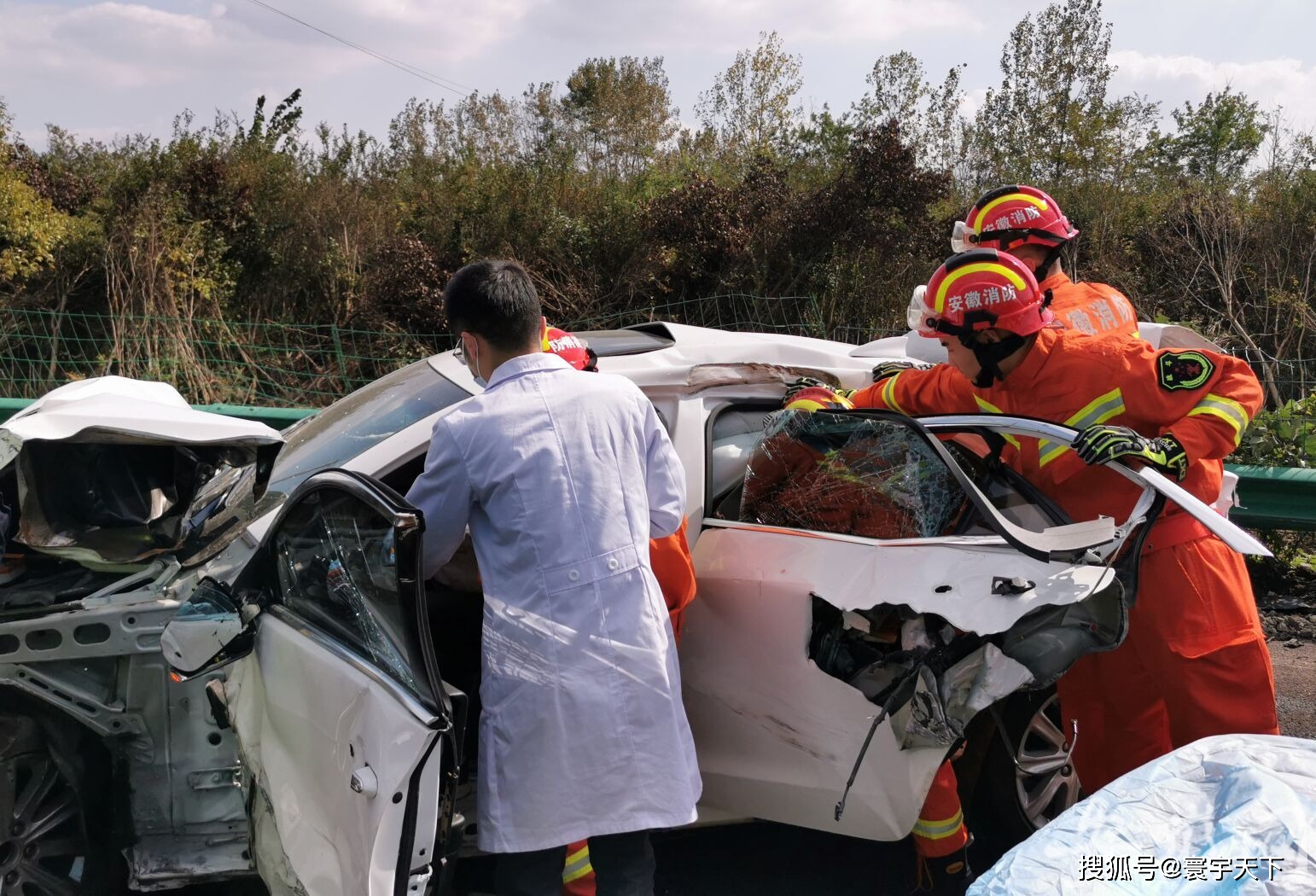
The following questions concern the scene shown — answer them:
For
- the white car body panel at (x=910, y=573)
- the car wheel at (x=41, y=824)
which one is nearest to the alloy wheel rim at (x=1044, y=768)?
the white car body panel at (x=910, y=573)

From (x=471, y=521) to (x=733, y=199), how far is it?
1040 cm

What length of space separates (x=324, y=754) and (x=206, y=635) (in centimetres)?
41

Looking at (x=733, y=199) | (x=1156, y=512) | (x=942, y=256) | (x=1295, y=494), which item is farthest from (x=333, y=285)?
(x=1156, y=512)

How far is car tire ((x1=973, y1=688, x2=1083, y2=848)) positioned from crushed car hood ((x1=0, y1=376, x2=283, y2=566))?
2.39m

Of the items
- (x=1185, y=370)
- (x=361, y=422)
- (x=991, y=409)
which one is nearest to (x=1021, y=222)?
(x=991, y=409)

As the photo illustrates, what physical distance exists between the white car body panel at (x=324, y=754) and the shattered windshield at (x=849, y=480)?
4.74ft

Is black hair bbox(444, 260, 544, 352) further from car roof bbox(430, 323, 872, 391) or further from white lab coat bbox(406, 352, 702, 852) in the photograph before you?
car roof bbox(430, 323, 872, 391)

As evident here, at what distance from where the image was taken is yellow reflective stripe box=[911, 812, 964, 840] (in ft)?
10.2

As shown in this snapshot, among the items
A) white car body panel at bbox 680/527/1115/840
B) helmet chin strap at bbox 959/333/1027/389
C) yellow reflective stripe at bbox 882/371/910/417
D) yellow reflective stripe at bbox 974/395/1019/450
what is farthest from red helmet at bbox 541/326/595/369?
yellow reflective stripe at bbox 974/395/1019/450

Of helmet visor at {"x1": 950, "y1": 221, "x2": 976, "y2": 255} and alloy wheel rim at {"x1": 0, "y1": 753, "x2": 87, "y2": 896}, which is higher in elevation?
helmet visor at {"x1": 950, "y1": 221, "x2": 976, "y2": 255}

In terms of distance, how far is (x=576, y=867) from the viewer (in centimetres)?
272

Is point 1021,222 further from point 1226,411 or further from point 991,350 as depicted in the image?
point 1226,411

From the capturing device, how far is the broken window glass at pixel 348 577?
2207 millimetres

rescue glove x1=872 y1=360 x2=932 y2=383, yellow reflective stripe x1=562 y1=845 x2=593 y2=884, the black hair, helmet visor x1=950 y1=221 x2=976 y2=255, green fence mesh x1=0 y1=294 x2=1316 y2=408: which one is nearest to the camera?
the black hair
